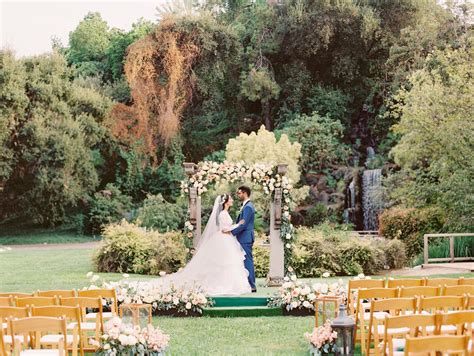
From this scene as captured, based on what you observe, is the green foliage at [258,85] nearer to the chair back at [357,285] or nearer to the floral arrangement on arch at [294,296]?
the floral arrangement on arch at [294,296]

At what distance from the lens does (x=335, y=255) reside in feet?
67.5

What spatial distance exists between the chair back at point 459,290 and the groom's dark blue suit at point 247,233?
6010 mm

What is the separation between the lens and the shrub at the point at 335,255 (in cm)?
2033

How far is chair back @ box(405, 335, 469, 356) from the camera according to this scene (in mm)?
6164

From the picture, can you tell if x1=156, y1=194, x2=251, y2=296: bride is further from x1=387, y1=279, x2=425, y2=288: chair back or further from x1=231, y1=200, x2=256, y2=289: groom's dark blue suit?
x1=387, y1=279, x2=425, y2=288: chair back

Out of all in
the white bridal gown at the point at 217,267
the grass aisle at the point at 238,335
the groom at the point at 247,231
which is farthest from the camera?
the groom at the point at 247,231

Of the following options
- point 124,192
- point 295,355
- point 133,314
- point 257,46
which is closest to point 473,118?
point 295,355

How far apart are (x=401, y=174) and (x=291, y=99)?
487 inches

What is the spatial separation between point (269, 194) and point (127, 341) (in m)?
9.09

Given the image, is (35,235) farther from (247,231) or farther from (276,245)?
(247,231)

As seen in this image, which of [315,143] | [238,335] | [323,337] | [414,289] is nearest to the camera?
[323,337]

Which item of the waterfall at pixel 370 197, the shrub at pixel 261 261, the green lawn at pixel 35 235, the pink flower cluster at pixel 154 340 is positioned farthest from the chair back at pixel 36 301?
the green lawn at pixel 35 235

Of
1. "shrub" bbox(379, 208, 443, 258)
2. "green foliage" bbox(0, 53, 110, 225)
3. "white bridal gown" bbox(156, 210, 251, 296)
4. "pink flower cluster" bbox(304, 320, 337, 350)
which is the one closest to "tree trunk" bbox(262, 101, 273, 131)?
"green foliage" bbox(0, 53, 110, 225)

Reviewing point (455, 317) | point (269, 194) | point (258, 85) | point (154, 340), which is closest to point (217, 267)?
point (269, 194)
